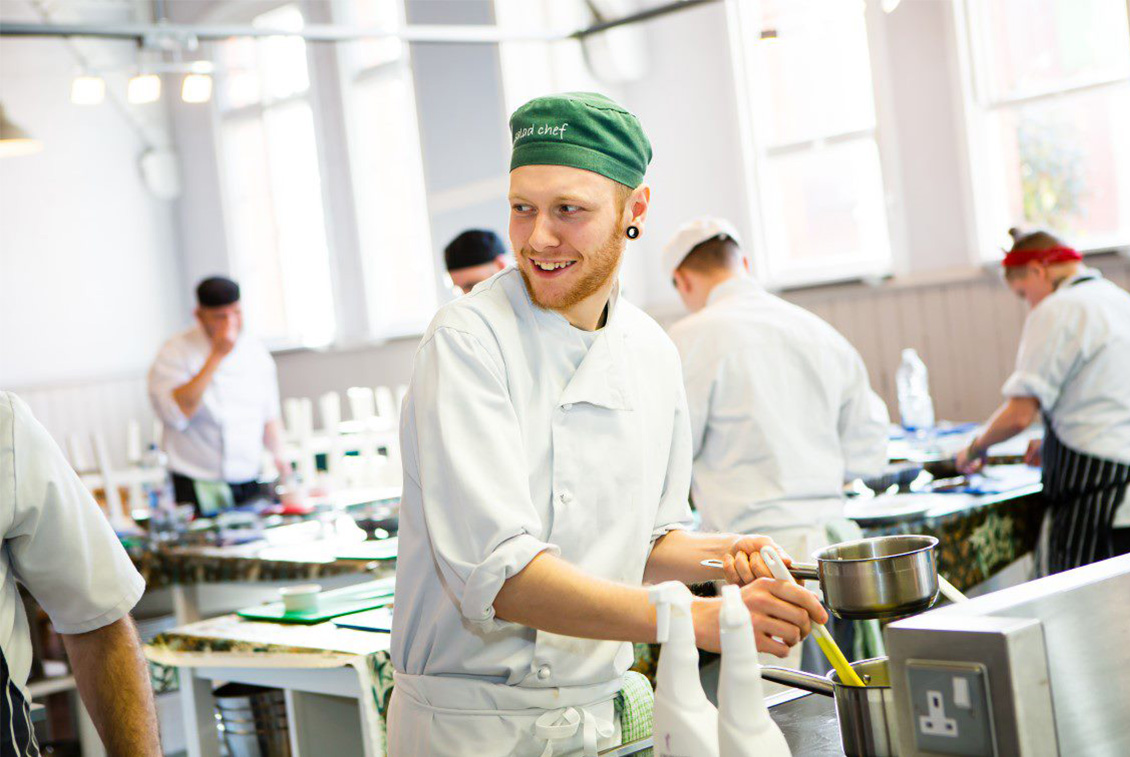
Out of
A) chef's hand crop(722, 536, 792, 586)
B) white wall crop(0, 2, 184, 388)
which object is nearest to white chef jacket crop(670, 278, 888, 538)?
chef's hand crop(722, 536, 792, 586)

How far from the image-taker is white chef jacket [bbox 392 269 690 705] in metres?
1.52

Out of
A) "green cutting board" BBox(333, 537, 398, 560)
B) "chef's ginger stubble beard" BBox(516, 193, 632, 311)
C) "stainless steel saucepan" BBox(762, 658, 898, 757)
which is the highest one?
"chef's ginger stubble beard" BBox(516, 193, 632, 311)

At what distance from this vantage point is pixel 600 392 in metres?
1.72

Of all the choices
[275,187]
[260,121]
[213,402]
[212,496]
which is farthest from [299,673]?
[260,121]

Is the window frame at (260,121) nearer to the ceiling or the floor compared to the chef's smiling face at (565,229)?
nearer to the ceiling

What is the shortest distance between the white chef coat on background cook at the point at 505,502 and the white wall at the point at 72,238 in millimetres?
10608

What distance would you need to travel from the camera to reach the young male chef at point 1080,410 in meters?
3.79

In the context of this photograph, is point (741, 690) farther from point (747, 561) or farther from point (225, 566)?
point (225, 566)

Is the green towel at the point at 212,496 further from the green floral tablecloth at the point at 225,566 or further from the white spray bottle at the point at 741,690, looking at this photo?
the white spray bottle at the point at 741,690

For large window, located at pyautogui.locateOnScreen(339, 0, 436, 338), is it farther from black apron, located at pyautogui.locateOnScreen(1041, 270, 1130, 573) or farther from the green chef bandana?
the green chef bandana

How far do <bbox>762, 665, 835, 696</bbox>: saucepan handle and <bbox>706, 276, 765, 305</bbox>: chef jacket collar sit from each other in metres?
1.98

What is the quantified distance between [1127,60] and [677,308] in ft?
10.3

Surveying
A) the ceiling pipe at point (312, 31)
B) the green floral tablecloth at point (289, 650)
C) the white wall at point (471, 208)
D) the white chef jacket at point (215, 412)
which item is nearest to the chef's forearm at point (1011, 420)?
the green floral tablecloth at point (289, 650)

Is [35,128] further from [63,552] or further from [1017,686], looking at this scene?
[1017,686]
